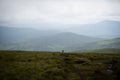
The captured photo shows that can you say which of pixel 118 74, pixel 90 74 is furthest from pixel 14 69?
pixel 118 74

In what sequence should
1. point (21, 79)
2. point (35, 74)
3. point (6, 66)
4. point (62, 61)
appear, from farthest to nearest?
1. point (62, 61)
2. point (6, 66)
3. point (35, 74)
4. point (21, 79)

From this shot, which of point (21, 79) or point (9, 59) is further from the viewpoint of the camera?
point (9, 59)

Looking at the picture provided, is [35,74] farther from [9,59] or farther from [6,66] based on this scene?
[9,59]

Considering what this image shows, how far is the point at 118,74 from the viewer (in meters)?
50.8

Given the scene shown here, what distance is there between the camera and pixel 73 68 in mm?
61656

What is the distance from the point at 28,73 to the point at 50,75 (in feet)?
23.0

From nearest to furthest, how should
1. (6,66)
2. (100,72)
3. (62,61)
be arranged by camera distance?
(100,72), (6,66), (62,61)

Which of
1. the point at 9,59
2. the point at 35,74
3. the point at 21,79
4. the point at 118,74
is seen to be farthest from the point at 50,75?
the point at 9,59

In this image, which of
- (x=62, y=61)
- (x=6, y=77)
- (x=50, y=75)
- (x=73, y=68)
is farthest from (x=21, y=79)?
(x=62, y=61)

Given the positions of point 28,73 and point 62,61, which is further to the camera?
point 62,61

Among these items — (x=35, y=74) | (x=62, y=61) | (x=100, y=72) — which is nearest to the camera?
(x=35, y=74)

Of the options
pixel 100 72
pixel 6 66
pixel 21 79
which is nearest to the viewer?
pixel 21 79

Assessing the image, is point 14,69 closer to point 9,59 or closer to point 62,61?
point 9,59

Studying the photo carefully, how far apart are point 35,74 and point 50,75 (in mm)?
4701
